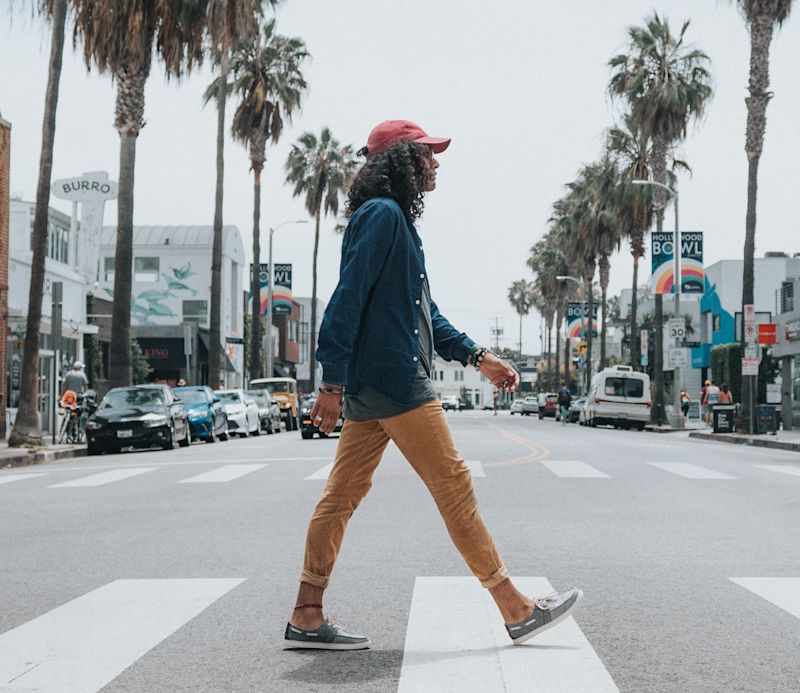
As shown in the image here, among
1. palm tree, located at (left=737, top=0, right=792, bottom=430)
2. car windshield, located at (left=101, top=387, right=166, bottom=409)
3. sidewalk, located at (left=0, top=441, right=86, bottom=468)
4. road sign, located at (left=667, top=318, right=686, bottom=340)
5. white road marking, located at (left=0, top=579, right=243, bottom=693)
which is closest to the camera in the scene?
white road marking, located at (left=0, top=579, right=243, bottom=693)

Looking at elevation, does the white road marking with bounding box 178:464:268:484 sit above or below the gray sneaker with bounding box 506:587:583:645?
below

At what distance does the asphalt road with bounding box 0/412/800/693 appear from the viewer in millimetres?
4809

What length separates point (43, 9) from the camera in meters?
25.2

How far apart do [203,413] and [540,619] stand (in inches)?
1006

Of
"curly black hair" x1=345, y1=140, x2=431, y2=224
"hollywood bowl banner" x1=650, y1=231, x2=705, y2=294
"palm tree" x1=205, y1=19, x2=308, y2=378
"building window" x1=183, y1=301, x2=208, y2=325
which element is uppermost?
"palm tree" x1=205, y1=19, x2=308, y2=378

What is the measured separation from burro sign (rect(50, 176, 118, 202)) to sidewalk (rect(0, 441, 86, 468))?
14.7 meters

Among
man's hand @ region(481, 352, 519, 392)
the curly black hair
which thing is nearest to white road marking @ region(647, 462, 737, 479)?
man's hand @ region(481, 352, 519, 392)

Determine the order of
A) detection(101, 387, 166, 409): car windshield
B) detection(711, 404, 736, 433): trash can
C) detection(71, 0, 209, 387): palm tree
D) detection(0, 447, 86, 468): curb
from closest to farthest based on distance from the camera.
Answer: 1. detection(0, 447, 86, 468): curb
2. detection(101, 387, 166, 409): car windshield
3. detection(71, 0, 209, 387): palm tree
4. detection(711, 404, 736, 433): trash can

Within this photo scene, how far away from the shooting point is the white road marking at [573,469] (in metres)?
15.0

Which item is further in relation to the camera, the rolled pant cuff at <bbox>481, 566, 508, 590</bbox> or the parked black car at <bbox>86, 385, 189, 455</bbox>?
the parked black car at <bbox>86, 385, 189, 455</bbox>

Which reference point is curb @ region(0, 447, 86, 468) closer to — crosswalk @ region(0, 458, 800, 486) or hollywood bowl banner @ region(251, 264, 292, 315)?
crosswalk @ region(0, 458, 800, 486)

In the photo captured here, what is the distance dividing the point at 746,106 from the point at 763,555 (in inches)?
1119

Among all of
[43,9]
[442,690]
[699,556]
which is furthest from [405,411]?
[43,9]

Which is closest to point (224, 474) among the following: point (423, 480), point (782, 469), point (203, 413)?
point (782, 469)
